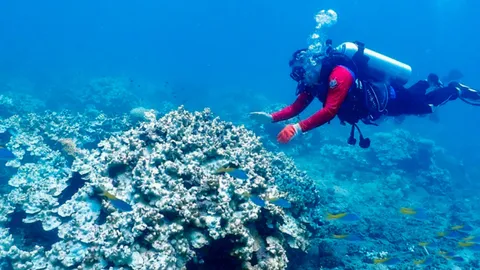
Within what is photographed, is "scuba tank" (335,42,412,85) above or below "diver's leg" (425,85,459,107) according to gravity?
below

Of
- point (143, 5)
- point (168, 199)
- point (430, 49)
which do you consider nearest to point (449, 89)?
point (168, 199)

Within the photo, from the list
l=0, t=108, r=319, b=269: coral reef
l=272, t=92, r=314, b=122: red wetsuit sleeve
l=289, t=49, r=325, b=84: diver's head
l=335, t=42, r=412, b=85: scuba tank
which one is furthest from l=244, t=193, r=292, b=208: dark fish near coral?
l=335, t=42, r=412, b=85: scuba tank

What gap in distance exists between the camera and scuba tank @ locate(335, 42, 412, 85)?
20.8ft

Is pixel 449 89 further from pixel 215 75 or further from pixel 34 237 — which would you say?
pixel 215 75

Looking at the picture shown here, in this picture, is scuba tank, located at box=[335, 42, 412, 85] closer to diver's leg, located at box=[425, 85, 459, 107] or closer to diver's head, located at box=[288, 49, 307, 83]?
diver's head, located at box=[288, 49, 307, 83]

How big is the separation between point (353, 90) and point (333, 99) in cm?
91

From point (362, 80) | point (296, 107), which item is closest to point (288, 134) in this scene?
point (296, 107)

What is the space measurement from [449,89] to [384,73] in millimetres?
2347

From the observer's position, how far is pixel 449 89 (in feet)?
25.6

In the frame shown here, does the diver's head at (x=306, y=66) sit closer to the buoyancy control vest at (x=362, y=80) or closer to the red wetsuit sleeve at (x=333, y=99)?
the buoyancy control vest at (x=362, y=80)

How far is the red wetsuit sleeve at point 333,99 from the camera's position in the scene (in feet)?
15.9

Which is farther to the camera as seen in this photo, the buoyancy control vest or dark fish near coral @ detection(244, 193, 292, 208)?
the buoyancy control vest

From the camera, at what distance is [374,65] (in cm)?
661

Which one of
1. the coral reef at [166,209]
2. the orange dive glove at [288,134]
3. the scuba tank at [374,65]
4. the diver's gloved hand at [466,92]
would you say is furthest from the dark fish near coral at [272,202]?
the diver's gloved hand at [466,92]
